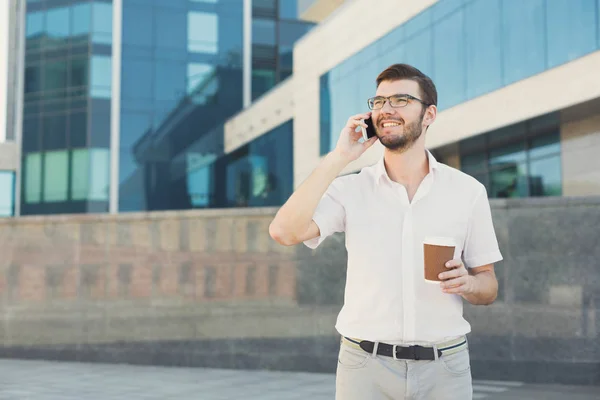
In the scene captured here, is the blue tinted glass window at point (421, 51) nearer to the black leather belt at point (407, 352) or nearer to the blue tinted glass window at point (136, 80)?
the blue tinted glass window at point (136, 80)

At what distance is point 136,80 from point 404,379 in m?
37.8

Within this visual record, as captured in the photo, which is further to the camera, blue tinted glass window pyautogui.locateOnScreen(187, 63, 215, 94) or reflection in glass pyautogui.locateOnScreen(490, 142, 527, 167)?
blue tinted glass window pyautogui.locateOnScreen(187, 63, 215, 94)

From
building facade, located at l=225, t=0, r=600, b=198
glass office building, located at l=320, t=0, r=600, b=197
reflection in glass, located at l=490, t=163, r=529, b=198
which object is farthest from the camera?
reflection in glass, located at l=490, t=163, r=529, b=198

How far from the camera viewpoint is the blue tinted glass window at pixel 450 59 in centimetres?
2108

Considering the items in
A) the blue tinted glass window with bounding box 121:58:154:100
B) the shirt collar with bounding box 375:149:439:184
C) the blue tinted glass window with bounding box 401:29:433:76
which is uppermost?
the blue tinted glass window with bounding box 121:58:154:100

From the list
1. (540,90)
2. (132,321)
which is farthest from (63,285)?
(540,90)

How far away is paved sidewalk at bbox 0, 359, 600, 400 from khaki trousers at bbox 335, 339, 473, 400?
420 cm

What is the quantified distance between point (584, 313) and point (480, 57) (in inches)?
553

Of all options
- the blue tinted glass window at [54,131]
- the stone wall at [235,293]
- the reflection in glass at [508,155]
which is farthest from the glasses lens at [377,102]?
the blue tinted glass window at [54,131]

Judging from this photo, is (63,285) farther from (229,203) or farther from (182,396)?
(229,203)

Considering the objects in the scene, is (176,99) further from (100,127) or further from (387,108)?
(387,108)

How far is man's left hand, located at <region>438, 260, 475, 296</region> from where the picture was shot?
2547 mm

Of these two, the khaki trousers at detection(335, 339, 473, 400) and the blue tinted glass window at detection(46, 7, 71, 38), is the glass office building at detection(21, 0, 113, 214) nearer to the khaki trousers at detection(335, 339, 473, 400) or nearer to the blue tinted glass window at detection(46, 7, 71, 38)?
the blue tinted glass window at detection(46, 7, 71, 38)

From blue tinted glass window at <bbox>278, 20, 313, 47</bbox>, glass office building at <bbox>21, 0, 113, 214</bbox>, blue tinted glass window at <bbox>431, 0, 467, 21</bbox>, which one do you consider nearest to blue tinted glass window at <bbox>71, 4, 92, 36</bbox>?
glass office building at <bbox>21, 0, 113, 214</bbox>
